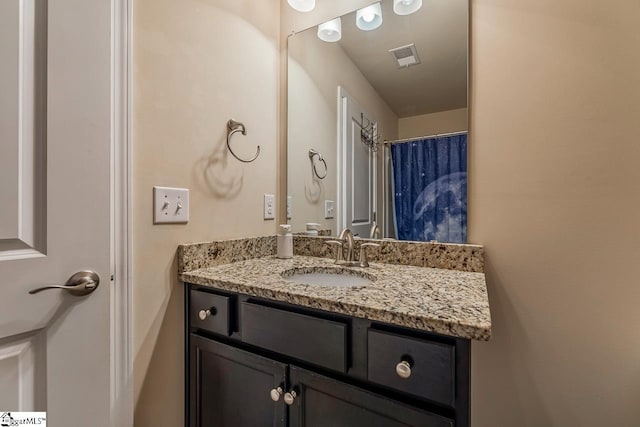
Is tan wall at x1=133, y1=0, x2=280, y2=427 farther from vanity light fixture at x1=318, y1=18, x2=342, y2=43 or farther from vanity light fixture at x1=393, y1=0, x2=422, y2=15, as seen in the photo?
vanity light fixture at x1=393, y1=0, x2=422, y2=15

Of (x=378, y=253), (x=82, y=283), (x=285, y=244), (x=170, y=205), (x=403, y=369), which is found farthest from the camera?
(x=285, y=244)

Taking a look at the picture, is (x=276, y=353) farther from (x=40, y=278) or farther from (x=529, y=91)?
(x=529, y=91)

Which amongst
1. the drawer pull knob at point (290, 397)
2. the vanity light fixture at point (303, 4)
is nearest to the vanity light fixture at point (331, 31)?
the vanity light fixture at point (303, 4)

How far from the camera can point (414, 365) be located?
0.62 m

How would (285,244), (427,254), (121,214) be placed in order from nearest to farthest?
1. (121,214)
2. (427,254)
3. (285,244)

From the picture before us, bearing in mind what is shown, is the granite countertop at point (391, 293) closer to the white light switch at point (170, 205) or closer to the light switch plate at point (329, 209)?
the white light switch at point (170, 205)

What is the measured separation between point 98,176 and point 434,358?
0.94 metres

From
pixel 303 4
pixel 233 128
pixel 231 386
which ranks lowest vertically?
pixel 231 386

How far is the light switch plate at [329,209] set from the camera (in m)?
1.42

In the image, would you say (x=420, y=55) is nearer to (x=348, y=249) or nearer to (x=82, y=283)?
(x=348, y=249)

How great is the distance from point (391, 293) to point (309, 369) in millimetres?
294

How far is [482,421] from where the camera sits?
1034 millimetres

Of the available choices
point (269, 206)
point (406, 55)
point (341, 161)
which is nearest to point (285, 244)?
point (269, 206)

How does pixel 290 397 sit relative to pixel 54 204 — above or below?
below
